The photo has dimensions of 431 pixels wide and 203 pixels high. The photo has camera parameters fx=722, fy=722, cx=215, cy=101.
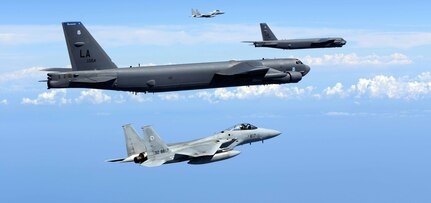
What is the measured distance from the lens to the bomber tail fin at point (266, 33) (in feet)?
338

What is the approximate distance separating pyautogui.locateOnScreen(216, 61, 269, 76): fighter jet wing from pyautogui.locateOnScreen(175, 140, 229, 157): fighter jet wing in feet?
24.1

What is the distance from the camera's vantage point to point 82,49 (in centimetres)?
6234

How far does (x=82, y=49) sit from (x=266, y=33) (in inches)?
1793

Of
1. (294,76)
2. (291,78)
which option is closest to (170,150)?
(291,78)

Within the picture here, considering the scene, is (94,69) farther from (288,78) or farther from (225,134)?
(288,78)

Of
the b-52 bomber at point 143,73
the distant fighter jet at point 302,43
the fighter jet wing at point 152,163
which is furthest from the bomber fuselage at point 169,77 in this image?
the distant fighter jet at point 302,43

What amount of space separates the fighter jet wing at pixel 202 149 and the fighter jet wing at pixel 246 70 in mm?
7353

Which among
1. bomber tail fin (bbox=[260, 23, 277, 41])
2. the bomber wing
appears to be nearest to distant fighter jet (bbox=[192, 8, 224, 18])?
bomber tail fin (bbox=[260, 23, 277, 41])

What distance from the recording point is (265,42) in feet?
Result: 327

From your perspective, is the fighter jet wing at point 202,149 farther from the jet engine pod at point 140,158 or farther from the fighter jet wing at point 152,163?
the jet engine pod at point 140,158

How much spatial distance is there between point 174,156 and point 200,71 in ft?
30.2

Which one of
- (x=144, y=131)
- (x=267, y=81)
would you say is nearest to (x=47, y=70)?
(x=144, y=131)

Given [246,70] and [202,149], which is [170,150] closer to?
[202,149]

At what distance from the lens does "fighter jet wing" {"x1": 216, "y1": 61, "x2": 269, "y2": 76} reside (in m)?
A: 68.6
